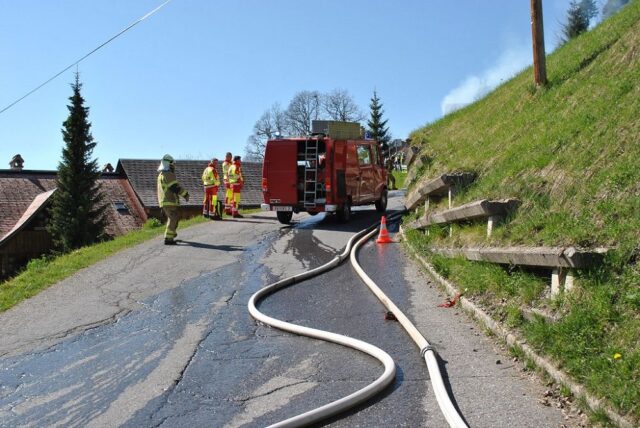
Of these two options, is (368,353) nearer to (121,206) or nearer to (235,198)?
(235,198)

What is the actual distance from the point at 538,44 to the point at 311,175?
6.32 meters

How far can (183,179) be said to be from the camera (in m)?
47.9

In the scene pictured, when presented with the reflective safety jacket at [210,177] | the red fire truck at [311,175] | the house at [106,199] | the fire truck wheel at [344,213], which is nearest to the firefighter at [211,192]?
the reflective safety jacket at [210,177]

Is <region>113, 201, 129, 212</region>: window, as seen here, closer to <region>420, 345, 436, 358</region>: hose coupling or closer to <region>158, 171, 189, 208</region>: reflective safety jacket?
<region>158, 171, 189, 208</region>: reflective safety jacket

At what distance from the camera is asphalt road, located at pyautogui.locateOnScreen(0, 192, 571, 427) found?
4301 millimetres

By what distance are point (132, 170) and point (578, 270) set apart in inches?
1778

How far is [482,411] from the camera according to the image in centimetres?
402

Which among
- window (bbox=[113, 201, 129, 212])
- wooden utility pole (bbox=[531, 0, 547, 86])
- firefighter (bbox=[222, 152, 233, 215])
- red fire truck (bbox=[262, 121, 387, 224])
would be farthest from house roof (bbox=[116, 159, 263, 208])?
wooden utility pole (bbox=[531, 0, 547, 86])

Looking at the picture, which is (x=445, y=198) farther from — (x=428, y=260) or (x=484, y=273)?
(x=484, y=273)

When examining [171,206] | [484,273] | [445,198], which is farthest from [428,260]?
[171,206]

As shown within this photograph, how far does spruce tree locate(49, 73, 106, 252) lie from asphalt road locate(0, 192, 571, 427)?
29.4 metres

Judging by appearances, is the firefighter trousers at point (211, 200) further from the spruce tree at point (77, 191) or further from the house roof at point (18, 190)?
the house roof at point (18, 190)

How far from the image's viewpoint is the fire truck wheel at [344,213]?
51.1 ft

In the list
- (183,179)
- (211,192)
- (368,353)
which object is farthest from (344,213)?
(183,179)
